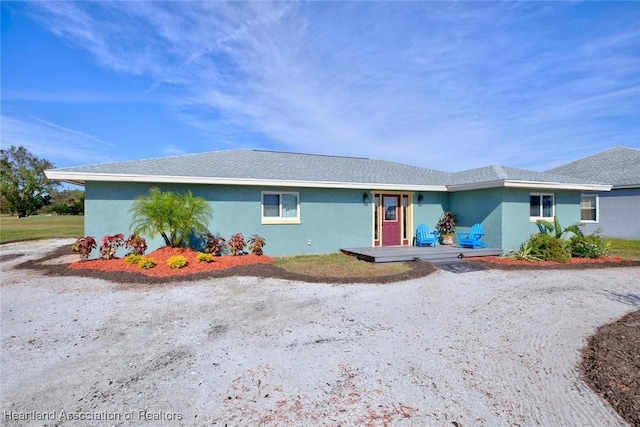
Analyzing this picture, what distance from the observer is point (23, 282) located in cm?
717

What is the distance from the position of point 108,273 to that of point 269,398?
6.87 metres

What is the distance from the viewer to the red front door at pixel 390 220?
1248 cm

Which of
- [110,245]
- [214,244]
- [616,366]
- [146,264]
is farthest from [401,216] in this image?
[110,245]

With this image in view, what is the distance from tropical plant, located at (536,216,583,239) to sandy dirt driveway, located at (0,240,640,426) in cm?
503

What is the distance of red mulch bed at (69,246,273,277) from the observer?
304 inches

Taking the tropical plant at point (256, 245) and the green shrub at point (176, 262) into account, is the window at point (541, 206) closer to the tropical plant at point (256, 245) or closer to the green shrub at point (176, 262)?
the tropical plant at point (256, 245)

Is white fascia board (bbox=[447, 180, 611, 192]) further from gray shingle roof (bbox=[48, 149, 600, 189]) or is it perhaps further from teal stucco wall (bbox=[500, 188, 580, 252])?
teal stucco wall (bbox=[500, 188, 580, 252])

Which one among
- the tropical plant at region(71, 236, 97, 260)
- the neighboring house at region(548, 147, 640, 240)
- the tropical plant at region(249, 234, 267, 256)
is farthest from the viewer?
the neighboring house at region(548, 147, 640, 240)

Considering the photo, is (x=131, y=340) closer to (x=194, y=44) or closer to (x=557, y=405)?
(x=557, y=405)

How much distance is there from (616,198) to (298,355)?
20.6 m

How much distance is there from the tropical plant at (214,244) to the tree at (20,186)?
155ft

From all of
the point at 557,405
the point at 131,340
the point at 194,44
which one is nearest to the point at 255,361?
the point at 131,340

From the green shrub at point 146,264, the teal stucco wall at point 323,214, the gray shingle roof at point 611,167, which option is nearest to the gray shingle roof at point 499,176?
the teal stucco wall at point 323,214

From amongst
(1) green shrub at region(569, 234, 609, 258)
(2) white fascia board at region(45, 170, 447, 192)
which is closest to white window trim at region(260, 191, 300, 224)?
(2) white fascia board at region(45, 170, 447, 192)
